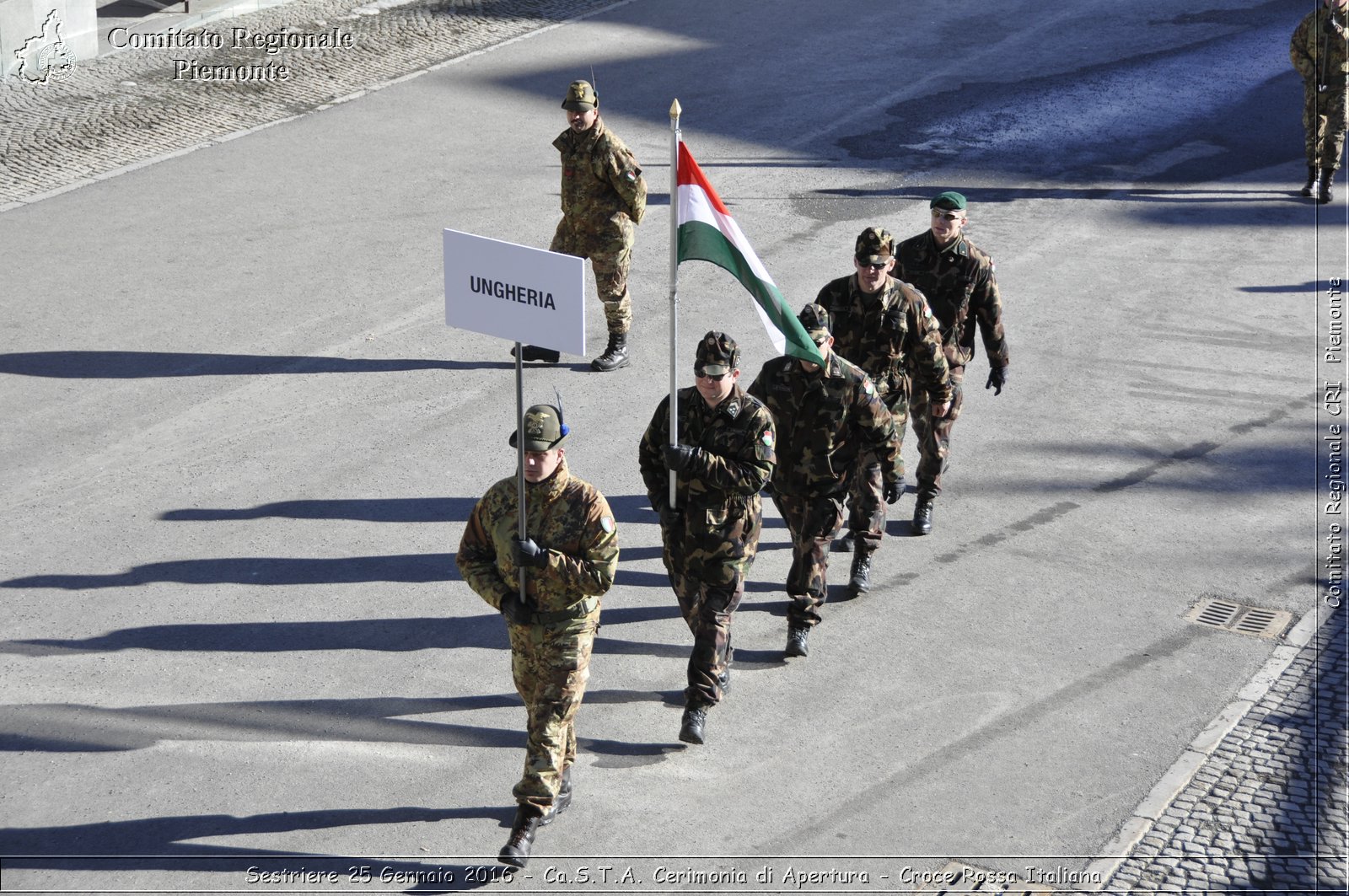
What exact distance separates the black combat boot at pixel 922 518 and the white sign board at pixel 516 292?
12.2ft

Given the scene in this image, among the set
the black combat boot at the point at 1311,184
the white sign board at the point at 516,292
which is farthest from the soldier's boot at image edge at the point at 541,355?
the black combat boot at the point at 1311,184

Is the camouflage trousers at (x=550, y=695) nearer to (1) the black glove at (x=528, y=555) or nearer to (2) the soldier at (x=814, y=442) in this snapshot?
(1) the black glove at (x=528, y=555)

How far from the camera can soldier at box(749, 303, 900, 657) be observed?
7844mm

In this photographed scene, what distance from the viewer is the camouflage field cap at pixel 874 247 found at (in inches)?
334

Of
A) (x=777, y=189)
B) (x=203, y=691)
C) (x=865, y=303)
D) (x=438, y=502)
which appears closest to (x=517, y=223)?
(x=777, y=189)

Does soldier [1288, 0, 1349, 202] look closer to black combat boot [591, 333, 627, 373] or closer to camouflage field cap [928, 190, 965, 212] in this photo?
camouflage field cap [928, 190, 965, 212]

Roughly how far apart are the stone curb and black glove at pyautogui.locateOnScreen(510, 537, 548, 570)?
269 centimetres

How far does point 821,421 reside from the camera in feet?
25.8

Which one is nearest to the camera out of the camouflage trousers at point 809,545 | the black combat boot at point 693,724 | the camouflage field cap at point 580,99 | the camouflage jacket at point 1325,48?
the black combat boot at point 693,724

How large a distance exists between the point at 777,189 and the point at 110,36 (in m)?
8.86

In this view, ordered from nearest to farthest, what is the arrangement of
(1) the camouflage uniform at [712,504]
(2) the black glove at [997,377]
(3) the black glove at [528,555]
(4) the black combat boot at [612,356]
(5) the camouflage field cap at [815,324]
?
(3) the black glove at [528,555], (1) the camouflage uniform at [712,504], (5) the camouflage field cap at [815,324], (2) the black glove at [997,377], (4) the black combat boot at [612,356]

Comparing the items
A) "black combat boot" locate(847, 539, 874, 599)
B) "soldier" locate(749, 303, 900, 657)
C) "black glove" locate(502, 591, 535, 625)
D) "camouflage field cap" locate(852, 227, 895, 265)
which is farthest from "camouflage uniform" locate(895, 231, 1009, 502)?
"black glove" locate(502, 591, 535, 625)

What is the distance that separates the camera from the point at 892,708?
7703 mm

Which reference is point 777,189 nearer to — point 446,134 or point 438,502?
point 446,134
